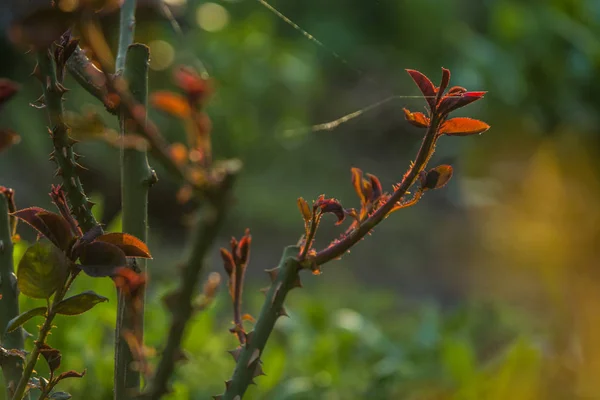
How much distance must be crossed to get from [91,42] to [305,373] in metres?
1.31

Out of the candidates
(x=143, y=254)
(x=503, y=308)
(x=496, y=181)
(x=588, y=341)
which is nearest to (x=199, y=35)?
(x=496, y=181)

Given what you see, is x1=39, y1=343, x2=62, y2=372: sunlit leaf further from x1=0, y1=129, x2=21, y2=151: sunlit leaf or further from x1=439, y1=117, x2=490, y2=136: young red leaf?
x1=439, y1=117, x2=490, y2=136: young red leaf

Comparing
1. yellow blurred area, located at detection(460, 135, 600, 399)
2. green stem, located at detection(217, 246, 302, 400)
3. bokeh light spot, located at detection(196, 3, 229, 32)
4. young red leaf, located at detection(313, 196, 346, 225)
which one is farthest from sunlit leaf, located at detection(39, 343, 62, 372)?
bokeh light spot, located at detection(196, 3, 229, 32)

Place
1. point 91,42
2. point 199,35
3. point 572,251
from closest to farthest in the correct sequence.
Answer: point 91,42, point 572,251, point 199,35

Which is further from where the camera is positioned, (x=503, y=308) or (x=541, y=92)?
(x=541, y=92)

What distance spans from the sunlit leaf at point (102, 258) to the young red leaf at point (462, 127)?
0.29 m

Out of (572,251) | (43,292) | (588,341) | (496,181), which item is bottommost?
(43,292)

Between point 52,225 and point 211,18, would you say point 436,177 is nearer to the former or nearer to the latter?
point 52,225

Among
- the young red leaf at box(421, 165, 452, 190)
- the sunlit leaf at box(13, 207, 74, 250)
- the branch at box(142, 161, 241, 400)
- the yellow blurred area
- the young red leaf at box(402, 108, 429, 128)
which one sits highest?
the yellow blurred area

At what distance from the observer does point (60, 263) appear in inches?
24.9

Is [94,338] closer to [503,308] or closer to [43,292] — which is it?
[43,292]

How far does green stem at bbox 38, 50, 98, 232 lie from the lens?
0.64m

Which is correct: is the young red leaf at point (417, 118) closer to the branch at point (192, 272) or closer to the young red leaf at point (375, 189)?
the young red leaf at point (375, 189)

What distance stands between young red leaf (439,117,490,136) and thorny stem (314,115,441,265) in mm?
16
